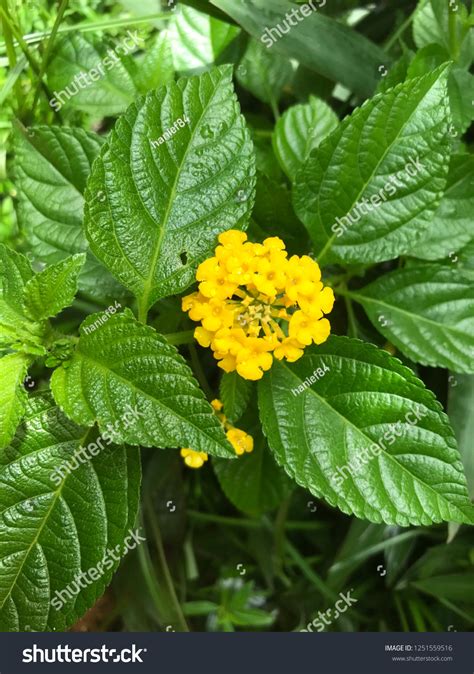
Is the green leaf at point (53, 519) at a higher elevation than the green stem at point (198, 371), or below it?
below

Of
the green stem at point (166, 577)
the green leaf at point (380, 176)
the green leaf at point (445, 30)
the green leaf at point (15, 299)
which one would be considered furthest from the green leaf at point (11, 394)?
the green leaf at point (445, 30)

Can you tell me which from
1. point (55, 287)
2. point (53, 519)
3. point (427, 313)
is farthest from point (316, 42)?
point (53, 519)

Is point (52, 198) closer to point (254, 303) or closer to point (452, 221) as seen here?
point (254, 303)

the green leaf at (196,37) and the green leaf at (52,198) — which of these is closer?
the green leaf at (52,198)

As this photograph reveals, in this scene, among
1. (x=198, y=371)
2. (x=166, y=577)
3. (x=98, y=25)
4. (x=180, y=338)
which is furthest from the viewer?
(x=166, y=577)

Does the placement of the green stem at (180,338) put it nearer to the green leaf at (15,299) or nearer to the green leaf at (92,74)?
the green leaf at (15,299)

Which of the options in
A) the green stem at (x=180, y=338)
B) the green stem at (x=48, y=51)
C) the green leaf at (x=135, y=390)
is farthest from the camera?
the green stem at (x=48, y=51)

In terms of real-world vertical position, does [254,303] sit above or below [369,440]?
above
